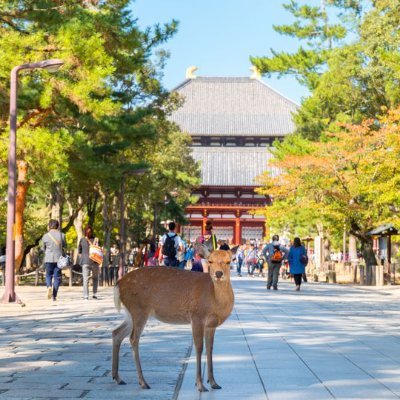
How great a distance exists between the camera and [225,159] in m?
78.4

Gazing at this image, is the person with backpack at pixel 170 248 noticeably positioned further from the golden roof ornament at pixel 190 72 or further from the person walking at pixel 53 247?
the golden roof ornament at pixel 190 72

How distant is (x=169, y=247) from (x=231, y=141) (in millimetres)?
68664

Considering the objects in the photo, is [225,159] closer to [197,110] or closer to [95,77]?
[197,110]

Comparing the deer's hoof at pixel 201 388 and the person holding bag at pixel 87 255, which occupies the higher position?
the person holding bag at pixel 87 255

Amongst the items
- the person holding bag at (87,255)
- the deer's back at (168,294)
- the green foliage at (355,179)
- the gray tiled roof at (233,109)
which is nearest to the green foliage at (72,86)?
the person holding bag at (87,255)

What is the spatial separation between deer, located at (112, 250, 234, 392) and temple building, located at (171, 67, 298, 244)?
6109 cm

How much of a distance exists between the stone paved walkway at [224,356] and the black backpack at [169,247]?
5.37 ft

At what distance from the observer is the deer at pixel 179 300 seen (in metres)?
6.64

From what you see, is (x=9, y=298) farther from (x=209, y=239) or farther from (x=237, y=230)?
(x=237, y=230)

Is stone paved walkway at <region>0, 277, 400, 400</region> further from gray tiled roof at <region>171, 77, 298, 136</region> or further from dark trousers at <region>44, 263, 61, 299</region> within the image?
gray tiled roof at <region>171, 77, 298, 136</region>

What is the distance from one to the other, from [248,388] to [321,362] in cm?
181

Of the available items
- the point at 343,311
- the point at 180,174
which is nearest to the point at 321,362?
the point at 343,311

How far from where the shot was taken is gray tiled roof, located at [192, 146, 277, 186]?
7369 centimetres

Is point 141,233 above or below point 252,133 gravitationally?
below
